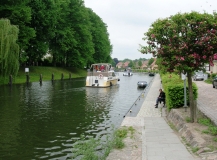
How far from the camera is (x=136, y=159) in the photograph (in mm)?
8023

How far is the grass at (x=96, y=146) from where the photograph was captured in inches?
297

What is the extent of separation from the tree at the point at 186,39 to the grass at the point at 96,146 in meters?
3.53

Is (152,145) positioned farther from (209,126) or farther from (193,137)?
(209,126)

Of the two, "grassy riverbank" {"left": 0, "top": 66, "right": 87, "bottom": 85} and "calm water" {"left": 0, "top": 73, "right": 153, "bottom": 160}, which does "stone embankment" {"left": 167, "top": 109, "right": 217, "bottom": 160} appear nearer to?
"calm water" {"left": 0, "top": 73, "right": 153, "bottom": 160}

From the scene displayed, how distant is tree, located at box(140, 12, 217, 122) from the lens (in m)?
10.4

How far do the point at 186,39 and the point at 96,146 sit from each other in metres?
5.36

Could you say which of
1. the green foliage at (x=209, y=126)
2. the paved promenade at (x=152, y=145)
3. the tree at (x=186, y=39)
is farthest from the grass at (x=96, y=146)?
the tree at (x=186, y=39)

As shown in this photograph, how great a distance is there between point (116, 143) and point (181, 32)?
5.04 metres

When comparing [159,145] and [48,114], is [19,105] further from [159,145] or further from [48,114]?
[159,145]

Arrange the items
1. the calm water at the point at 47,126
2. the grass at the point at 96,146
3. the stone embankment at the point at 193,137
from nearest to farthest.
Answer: the grass at the point at 96,146 → the stone embankment at the point at 193,137 → the calm water at the point at 47,126

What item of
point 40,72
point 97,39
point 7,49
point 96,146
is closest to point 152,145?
point 96,146

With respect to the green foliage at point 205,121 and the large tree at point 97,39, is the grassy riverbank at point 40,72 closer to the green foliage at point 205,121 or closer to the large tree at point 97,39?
the large tree at point 97,39

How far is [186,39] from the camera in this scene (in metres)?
10.7

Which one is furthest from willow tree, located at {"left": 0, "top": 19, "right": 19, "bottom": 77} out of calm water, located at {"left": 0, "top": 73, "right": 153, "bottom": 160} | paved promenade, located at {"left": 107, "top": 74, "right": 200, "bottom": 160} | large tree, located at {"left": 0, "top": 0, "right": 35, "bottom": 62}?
paved promenade, located at {"left": 107, "top": 74, "right": 200, "bottom": 160}
